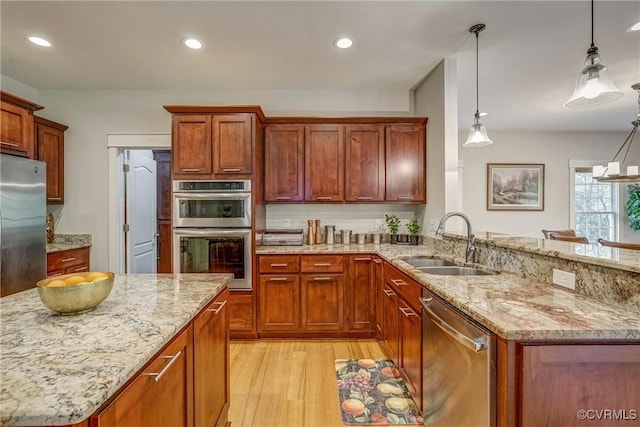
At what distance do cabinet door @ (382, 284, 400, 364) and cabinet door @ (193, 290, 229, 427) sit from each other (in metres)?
1.27

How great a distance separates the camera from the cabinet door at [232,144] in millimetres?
3066

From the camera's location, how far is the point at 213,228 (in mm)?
3041

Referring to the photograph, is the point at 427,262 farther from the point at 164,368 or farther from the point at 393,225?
the point at 164,368

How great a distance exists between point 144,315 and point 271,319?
80.5 inches

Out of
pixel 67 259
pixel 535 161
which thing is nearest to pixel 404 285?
pixel 67 259

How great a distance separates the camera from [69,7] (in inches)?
86.7

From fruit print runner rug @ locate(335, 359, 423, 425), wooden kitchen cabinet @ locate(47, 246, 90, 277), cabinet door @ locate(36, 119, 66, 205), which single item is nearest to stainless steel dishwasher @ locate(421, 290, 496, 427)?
fruit print runner rug @ locate(335, 359, 423, 425)

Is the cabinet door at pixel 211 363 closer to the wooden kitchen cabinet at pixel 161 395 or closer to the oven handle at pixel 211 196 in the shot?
the wooden kitchen cabinet at pixel 161 395

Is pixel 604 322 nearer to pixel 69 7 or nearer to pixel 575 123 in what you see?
pixel 69 7

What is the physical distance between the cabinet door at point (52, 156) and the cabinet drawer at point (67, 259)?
642 mm

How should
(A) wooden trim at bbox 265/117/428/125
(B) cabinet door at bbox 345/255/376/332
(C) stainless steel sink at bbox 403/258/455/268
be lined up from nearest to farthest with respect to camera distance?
(C) stainless steel sink at bbox 403/258/455/268, (B) cabinet door at bbox 345/255/376/332, (A) wooden trim at bbox 265/117/428/125

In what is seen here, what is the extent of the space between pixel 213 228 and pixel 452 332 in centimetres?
237

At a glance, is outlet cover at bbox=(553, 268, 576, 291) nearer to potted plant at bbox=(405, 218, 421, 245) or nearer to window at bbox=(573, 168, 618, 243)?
potted plant at bbox=(405, 218, 421, 245)

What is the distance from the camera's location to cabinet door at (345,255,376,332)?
3.12 m
